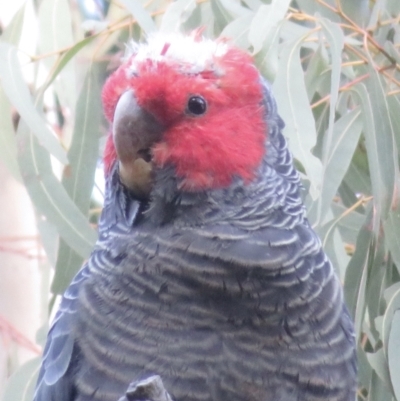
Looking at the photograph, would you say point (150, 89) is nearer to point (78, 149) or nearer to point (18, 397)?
point (78, 149)

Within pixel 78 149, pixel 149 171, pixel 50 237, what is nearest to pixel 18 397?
pixel 50 237

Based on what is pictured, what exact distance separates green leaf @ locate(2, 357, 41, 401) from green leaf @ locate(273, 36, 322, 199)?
630 mm

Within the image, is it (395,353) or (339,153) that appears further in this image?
(339,153)

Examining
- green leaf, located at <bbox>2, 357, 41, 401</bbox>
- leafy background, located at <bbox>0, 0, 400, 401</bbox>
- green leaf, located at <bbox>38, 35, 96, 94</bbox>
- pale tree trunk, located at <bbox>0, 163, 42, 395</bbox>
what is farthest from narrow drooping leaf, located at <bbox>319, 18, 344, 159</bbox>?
pale tree trunk, located at <bbox>0, 163, 42, 395</bbox>

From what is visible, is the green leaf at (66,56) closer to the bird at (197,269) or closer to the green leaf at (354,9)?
the bird at (197,269)

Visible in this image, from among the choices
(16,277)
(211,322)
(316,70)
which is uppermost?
(316,70)

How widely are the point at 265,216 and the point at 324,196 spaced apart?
0.66ft

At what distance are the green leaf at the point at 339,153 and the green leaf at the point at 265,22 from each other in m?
0.21

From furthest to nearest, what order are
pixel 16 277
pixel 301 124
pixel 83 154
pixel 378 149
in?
1. pixel 16 277
2. pixel 83 154
3. pixel 378 149
4. pixel 301 124

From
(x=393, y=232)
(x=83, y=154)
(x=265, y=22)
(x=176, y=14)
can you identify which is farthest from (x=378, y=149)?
(x=83, y=154)

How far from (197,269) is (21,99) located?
1.50 ft

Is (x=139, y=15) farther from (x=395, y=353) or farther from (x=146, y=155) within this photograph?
(x=395, y=353)

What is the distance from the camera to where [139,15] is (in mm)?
1126

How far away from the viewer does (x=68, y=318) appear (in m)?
0.99
